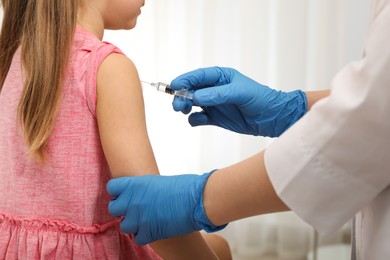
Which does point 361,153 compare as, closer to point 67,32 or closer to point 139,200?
point 139,200

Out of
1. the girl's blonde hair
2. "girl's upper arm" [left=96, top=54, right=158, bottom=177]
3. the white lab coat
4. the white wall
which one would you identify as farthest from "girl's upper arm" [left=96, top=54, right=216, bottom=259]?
the white wall

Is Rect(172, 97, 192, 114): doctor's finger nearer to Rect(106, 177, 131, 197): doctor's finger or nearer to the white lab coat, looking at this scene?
Rect(106, 177, 131, 197): doctor's finger

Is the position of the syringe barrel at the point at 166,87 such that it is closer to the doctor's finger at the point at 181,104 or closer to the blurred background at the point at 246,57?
the doctor's finger at the point at 181,104

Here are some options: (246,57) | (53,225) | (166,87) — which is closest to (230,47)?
(246,57)

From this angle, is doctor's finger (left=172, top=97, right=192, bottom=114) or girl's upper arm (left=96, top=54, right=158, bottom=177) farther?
doctor's finger (left=172, top=97, right=192, bottom=114)

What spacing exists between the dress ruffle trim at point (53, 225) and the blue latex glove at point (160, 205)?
132 mm

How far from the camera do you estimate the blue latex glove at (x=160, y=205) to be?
100cm

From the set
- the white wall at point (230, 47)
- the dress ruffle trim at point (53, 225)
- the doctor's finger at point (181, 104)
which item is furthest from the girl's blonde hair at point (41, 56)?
the white wall at point (230, 47)

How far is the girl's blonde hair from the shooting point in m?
1.19

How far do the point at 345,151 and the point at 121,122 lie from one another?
1.71 feet

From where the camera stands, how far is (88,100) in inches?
46.7

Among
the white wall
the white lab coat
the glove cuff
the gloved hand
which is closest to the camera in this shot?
the white lab coat

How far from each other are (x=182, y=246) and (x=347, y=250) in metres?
1.53

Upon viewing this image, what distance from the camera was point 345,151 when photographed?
0.80 metres
